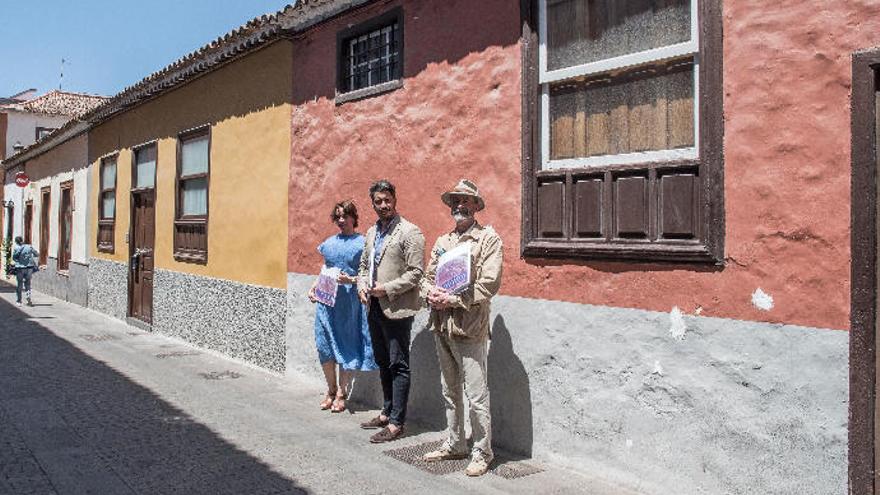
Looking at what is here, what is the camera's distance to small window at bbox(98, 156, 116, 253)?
1395 cm

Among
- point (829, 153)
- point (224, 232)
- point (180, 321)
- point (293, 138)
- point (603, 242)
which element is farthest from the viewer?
point (180, 321)

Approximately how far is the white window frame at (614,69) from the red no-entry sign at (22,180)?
20714 mm

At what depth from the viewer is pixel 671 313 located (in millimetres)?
4117

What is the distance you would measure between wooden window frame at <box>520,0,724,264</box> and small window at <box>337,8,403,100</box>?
1.76 metres

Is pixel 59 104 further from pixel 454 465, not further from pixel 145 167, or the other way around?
pixel 454 465

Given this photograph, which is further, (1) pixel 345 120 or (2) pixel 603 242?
(1) pixel 345 120

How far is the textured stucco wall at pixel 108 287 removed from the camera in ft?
43.0

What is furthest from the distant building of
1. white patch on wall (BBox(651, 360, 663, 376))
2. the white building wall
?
white patch on wall (BBox(651, 360, 663, 376))

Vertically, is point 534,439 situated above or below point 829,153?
below

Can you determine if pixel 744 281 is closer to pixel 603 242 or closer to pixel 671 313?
pixel 671 313

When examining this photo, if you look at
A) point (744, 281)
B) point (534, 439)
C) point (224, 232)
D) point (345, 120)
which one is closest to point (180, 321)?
point (224, 232)

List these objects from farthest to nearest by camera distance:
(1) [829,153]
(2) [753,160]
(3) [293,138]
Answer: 1. (3) [293,138]
2. (2) [753,160]
3. (1) [829,153]

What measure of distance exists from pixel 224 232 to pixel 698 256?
6961 mm

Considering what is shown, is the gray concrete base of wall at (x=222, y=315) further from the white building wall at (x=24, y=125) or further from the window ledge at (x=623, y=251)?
the white building wall at (x=24, y=125)
